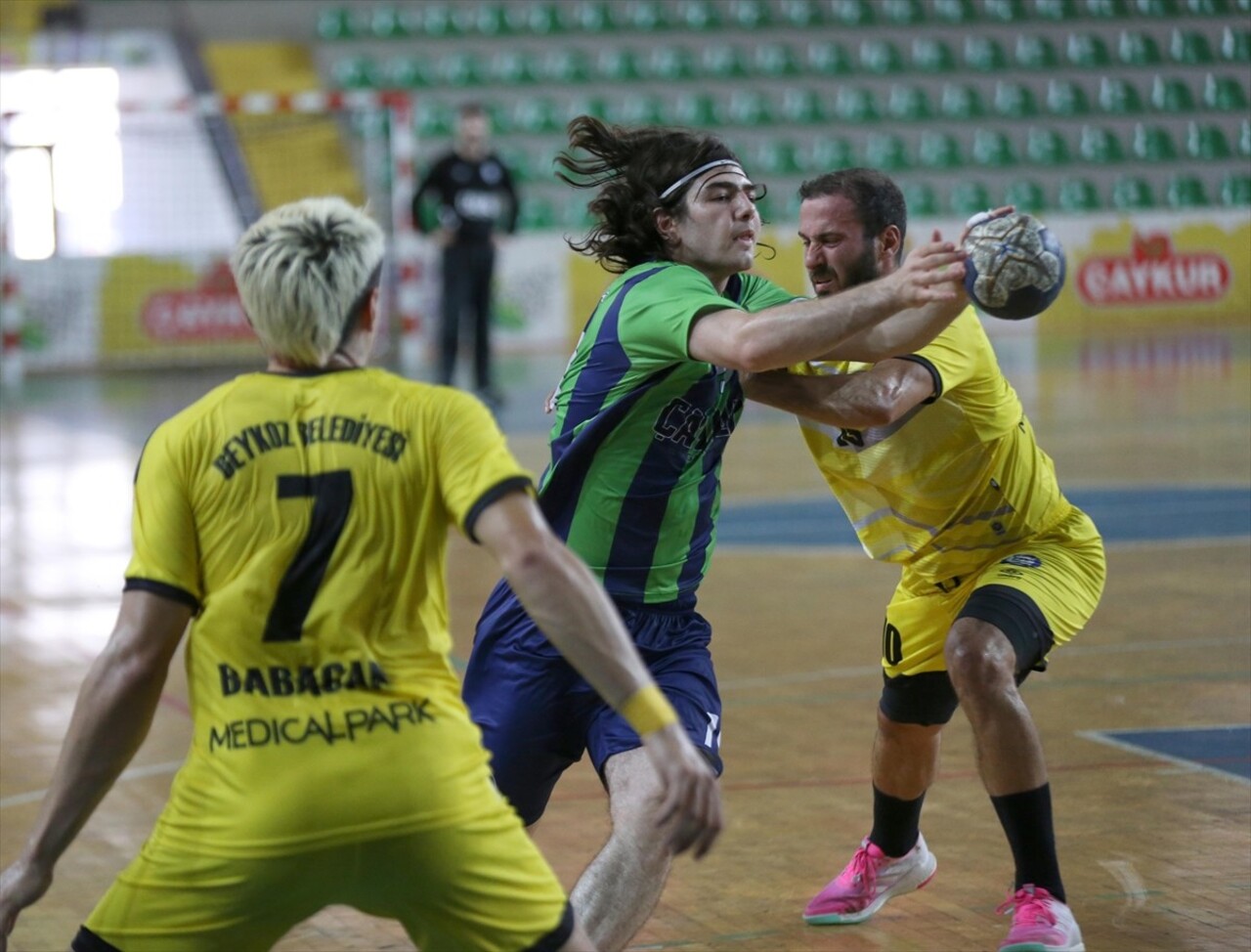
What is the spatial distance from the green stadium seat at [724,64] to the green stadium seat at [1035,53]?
168 inches

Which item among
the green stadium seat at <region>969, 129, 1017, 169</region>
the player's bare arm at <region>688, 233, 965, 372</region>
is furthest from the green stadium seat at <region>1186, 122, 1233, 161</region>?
the player's bare arm at <region>688, 233, 965, 372</region>

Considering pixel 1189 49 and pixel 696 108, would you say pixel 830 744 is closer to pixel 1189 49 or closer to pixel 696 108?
pixel 696 108

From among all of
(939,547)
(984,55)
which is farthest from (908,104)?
(939,547)

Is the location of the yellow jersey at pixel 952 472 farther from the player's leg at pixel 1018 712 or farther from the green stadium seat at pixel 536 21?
the green stadium seat at pixel 536 21

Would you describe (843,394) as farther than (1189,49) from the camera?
No

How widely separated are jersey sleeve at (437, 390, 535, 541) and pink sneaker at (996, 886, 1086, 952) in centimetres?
211

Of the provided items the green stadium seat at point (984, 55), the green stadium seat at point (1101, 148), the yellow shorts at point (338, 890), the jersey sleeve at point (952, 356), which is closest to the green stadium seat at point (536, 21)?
the green stadium seat at point (984, 55)

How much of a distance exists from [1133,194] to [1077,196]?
2.65 ft

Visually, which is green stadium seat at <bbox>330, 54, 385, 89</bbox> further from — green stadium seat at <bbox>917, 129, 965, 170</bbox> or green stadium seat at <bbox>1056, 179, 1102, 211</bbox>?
green stadium seat at <bbox>1056, 179, 1102, 211</bbox>

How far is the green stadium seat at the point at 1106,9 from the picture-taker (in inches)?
1116

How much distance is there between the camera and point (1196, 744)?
20.3ft

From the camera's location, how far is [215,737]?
9.17 ft

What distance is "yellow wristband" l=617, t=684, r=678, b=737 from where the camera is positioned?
269cm

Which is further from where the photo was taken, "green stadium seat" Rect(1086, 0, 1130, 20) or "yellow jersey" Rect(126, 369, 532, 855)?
"green stadium seat" Rect(1086, 0, 1130, 20)
